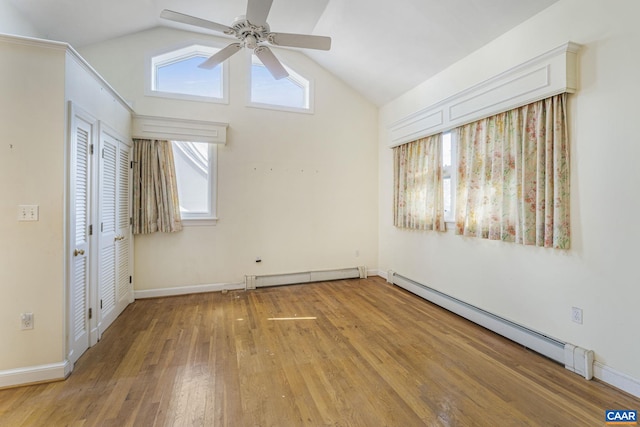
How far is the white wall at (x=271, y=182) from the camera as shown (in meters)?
3.98

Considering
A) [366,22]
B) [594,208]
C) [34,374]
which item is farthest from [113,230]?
[594,208]

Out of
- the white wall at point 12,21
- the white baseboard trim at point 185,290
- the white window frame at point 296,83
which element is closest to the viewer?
the white wall at point 12,21

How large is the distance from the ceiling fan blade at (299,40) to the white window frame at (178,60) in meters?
2.05

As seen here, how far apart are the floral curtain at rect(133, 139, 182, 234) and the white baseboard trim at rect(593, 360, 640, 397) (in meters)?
4.58

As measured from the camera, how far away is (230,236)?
4.36 m

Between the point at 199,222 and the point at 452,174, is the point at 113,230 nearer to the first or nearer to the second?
the point at 199,222

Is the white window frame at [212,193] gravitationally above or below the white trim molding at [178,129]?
below

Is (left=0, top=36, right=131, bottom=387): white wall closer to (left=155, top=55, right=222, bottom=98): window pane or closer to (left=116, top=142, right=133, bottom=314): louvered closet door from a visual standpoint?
(left=116, top=142, right=133, bottom=314): louvered closet door

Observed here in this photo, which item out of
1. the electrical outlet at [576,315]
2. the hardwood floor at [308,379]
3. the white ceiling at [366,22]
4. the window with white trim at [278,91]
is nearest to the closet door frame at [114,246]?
the hardwood floor at [308,379]

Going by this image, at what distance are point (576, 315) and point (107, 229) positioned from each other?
14.5 feet

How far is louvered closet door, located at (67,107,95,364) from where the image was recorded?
7.50ft

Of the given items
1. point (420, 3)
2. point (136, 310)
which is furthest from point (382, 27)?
point (136, 310)

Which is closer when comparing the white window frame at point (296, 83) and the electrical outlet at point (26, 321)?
the electrical outlet at point (26, 321)

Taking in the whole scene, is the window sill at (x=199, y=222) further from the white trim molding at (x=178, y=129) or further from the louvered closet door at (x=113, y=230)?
the white trim molding at (x=178, y=129)
